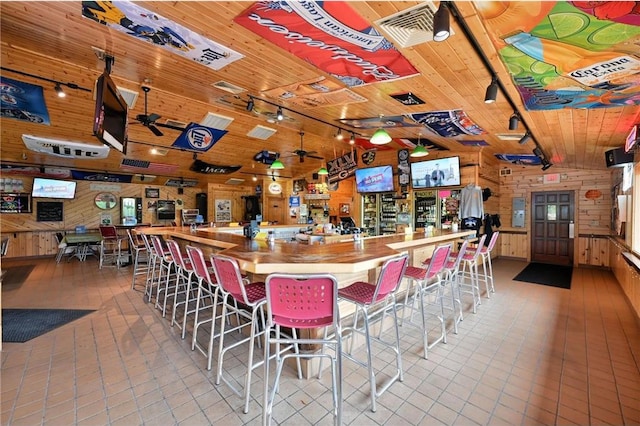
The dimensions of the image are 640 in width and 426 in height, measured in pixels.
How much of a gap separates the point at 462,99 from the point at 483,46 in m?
1.41

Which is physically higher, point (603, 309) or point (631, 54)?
point (631, 54)

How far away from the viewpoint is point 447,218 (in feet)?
23.1

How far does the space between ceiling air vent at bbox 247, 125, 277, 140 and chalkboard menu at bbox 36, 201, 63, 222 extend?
23.2 ft

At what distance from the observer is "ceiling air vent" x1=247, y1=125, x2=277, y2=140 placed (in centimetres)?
697

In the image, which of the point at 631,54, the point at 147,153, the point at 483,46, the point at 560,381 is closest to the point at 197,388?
the point at 560,381

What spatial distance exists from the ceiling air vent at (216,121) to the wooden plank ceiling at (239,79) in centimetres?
12

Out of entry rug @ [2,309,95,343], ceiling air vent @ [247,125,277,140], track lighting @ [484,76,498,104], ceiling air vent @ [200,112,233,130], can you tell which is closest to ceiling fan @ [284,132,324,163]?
ceiling air vent @ [247,125,277,140]

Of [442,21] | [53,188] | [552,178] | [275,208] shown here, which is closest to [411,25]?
[442,21]

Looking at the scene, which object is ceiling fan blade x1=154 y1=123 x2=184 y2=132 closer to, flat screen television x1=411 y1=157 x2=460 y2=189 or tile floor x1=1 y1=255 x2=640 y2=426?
tile floor x1=1 y1=255 x2=640 y2=426

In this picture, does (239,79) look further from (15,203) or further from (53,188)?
(15,203)

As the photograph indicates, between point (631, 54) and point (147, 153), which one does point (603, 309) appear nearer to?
point (631, 54)

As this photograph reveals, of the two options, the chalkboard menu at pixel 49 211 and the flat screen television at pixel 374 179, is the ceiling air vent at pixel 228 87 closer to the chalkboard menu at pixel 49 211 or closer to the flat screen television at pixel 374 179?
the flat screen television at pixel 374 179

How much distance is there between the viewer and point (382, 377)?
2.41 metres

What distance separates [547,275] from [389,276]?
6524mm
